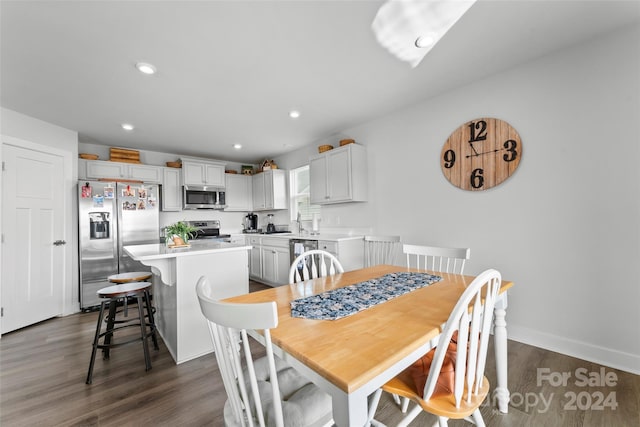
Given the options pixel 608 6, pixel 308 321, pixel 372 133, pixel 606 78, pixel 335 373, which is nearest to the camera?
pixel 335 373

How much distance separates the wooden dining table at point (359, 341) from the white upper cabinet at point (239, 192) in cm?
425

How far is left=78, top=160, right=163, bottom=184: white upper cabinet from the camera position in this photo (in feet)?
12.9

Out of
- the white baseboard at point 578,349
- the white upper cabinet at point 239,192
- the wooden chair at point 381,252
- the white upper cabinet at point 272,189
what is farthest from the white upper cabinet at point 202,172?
the white baseboard at point 578,349

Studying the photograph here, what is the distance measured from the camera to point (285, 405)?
91 centimetres

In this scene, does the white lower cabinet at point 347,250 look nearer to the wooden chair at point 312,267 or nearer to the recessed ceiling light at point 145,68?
the wooden chair at point 312,267

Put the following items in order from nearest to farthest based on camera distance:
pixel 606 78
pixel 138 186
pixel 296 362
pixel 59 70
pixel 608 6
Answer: pixel 296 362 → pixel 608 6 → pixel 606 78 → pixel 59 70 → pixel 138 186

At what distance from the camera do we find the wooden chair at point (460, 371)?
0.90m

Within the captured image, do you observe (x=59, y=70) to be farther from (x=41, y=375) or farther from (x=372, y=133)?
(x=372, y=133)

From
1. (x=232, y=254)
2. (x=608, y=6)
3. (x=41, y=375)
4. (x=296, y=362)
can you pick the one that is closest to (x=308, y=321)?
(x=296, y=362)

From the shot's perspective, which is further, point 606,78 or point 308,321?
point 606,78

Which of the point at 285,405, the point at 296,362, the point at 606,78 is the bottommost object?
the point at 285,405

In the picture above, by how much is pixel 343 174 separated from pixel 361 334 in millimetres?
2897

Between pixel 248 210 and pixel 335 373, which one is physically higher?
pixel 248 210

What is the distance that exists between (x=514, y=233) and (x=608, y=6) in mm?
1681
